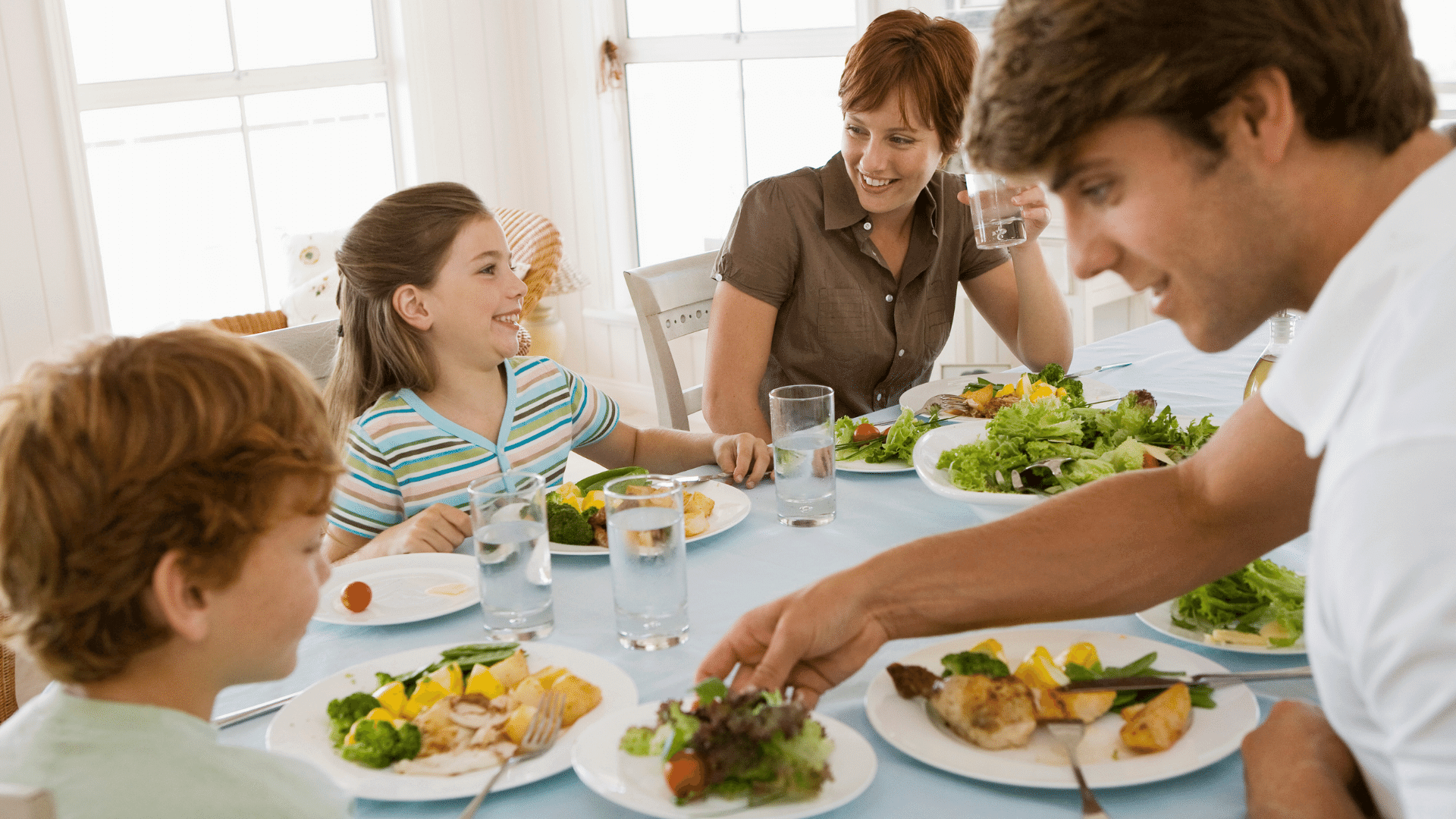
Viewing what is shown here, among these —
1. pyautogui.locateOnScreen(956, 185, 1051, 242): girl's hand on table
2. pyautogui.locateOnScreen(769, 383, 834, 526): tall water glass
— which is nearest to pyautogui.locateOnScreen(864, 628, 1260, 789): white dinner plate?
pyautogui.locateOnScreen(769, 383, 834, 526): tall water glass

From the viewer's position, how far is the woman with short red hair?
2285 mm

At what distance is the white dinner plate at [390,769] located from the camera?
0.96m

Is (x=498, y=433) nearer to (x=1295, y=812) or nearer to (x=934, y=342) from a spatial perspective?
(x=934, y=342)

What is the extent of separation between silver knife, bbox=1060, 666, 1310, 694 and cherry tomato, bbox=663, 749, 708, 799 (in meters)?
0.33

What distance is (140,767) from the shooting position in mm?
841

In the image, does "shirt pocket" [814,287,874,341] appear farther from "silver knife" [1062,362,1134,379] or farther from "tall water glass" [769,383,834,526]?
"tall water glass" [769,383,834,526]

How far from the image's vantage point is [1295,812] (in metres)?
0.86

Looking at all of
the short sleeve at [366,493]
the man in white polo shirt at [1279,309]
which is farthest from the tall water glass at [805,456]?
the short sleeve at [366,493]

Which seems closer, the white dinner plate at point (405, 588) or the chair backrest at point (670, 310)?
the white dinner plate at point (405, 588)

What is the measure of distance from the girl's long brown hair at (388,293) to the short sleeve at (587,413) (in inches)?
10.5

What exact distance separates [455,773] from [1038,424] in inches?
39.3

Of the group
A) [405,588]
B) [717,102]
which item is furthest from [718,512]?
[717,102]

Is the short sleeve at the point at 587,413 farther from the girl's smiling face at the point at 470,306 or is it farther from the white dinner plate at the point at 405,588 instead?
the white dinner plate at the point at 405,588

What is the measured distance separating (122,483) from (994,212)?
5.12 ft
